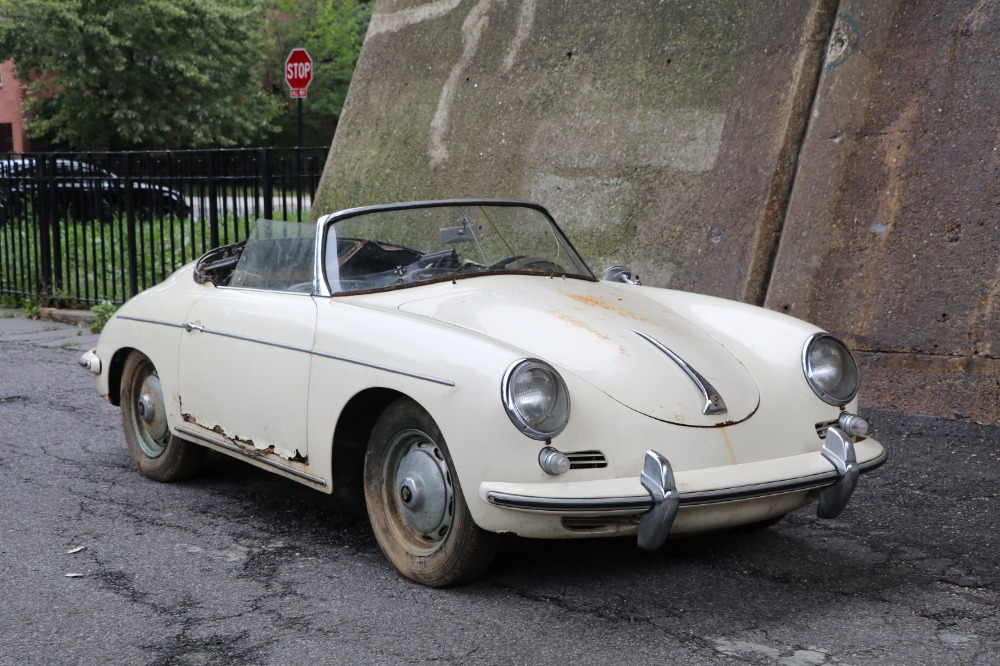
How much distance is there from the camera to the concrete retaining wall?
611 cm

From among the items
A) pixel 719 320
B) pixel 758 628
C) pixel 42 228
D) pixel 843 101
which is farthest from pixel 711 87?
pixel 42 228

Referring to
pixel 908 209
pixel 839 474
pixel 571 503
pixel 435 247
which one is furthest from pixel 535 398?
pixel 908 209

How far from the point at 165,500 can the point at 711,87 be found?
4.55 meters

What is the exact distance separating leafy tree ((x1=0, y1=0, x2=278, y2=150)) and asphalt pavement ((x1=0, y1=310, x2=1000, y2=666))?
26.2m

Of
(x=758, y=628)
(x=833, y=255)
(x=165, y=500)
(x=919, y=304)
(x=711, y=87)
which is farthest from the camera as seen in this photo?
(x=711, y=87)

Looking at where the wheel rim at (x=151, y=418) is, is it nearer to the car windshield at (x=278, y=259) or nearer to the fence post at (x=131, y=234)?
the car windshield at (x=278, y=259)

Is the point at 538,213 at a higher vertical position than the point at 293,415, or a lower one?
higher

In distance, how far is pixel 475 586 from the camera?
3.68 m

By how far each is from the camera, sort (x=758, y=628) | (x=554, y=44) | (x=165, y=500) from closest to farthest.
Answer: (x=758, y=628)
(x=165, y=500)
(x=554, y=44)

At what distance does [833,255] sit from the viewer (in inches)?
258

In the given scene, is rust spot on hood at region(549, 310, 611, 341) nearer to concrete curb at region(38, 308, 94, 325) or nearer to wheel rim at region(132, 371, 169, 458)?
wheel rim at region(132, 371, 169, 458)

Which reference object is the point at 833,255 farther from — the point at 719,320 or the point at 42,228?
the point at 42,228

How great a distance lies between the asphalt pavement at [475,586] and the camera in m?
3.17

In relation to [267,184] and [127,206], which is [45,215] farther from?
[267,184]
